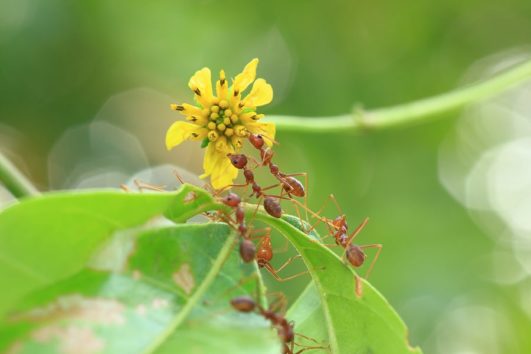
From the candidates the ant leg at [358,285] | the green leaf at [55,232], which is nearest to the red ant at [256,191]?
the ant leg at [358,285]

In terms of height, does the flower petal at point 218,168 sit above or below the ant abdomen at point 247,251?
above

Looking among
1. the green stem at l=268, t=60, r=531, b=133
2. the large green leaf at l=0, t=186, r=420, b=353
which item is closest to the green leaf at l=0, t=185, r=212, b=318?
the large green leaf at l=0, t=186, r=420, b=353

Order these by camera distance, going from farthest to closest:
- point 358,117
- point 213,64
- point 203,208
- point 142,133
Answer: point 142,133, point 213,64, point 358,117, point 203,208

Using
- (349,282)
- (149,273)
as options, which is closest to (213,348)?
(149,273)

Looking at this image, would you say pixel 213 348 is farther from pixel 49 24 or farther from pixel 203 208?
pixel 49 24

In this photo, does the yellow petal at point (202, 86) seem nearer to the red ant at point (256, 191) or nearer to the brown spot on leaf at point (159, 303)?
the red ant at point (256, 191)

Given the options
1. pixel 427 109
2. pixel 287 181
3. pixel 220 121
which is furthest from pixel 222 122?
pixel 427 109

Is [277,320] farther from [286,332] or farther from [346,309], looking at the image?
[346,309]
